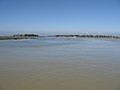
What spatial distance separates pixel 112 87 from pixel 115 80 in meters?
0.76

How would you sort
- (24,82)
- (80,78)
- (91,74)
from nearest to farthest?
(24,82) → (80,78) → (91,74)

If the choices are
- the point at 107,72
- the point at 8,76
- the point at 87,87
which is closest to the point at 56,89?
the point at 87,87

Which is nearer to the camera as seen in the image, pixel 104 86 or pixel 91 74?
pixel 104 86

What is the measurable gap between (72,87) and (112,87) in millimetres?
1208

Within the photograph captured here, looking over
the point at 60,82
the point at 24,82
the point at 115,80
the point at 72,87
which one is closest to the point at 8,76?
the point at 24,82

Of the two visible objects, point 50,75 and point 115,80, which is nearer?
point 115,80

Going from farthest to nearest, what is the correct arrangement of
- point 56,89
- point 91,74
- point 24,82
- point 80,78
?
point 91,74 < point 80,78 < point 24,82 < point 56,89

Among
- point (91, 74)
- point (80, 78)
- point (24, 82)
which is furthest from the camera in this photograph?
point (91, 74)

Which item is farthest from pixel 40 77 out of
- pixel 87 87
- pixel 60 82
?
pixel 87 87

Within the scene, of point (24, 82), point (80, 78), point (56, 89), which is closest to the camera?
point (56, 89)

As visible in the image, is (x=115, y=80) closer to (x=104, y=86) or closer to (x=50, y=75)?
(x=104, y=86)

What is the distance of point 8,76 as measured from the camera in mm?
6301

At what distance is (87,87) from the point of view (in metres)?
5.29

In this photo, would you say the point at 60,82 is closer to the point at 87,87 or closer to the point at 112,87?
the point at 87,87
